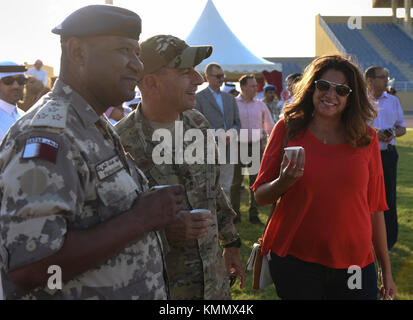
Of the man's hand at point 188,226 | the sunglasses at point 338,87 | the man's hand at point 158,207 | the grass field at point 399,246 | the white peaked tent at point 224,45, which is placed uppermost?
the white peaked tent at point 224,45

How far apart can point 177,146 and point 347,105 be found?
3.34ft

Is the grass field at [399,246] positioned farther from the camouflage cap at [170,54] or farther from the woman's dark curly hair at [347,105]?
the camouflage cap at [170,54]

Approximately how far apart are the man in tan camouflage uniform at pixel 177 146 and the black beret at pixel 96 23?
90cm

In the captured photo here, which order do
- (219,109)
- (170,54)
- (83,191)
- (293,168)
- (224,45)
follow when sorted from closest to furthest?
(83,191) → (293,168) → (170,54) → (219,109) → (224,45)

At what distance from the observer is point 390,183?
5.74 m

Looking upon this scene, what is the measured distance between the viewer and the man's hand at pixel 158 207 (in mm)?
1502

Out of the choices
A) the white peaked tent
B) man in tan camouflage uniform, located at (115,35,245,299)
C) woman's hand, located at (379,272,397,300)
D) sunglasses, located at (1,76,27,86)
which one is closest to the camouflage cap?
man in tan camouflage uniform, located at (115,35,245,299)

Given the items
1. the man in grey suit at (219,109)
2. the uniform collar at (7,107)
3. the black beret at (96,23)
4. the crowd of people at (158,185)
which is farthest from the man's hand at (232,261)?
the man in grey suit at (219,109)

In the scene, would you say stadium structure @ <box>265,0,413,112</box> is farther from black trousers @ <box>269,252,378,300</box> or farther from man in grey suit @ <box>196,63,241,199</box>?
black trousers @ <box>269,252,378,300</box>

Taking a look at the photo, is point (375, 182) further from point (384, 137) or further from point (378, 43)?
point (378, 43)

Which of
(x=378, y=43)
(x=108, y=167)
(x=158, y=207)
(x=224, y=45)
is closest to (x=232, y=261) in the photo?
(x=158, y=207)

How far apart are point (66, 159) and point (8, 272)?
335 millimetres
